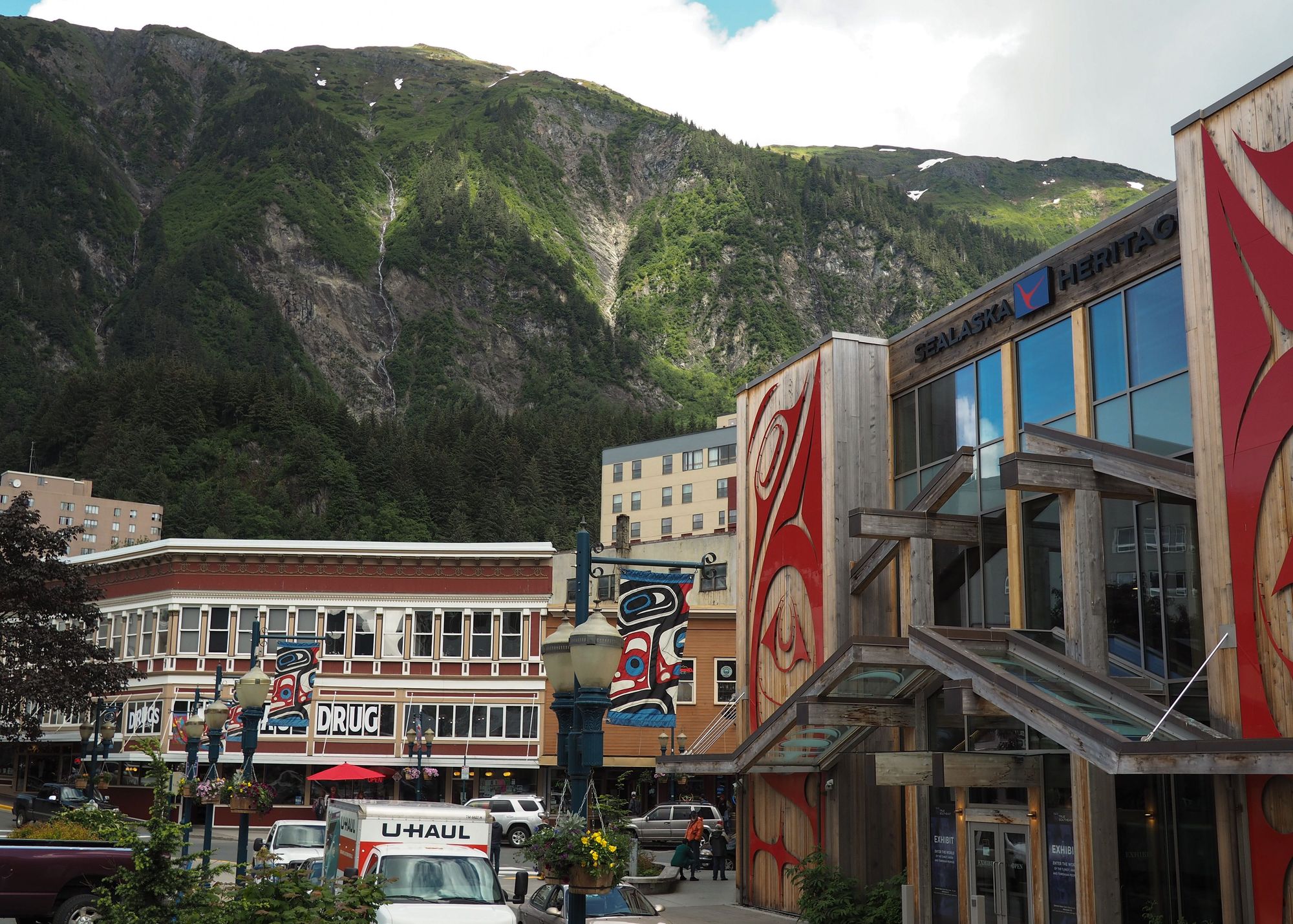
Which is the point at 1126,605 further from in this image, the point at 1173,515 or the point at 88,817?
the point at 88,817

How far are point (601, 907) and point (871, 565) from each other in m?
8.68

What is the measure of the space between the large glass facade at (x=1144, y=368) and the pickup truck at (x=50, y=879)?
15.2m

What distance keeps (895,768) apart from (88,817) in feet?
45.0

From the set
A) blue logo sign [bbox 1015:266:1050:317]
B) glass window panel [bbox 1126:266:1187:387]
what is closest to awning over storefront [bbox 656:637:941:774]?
glass window panel [bbox 1126:266:1187:387]

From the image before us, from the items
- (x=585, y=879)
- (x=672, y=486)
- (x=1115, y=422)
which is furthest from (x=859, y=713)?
(x=672, y=486)

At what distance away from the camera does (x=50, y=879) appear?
17328 millimetres

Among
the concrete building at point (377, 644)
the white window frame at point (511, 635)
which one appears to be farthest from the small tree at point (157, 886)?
the white window frame at point (511, 635)

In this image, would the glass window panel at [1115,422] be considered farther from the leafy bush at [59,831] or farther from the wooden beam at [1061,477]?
the leafy bush at [59,831]

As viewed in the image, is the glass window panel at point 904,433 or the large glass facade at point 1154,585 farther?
the glass window panel at point 904,433

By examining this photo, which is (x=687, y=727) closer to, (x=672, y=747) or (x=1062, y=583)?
(x=672, y=747)

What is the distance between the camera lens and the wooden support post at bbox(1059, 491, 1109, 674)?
1886 cm

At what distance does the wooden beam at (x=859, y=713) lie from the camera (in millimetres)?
22312

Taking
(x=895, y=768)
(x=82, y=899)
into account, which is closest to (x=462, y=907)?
(x=82, y=899)

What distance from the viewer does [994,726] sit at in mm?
21672
